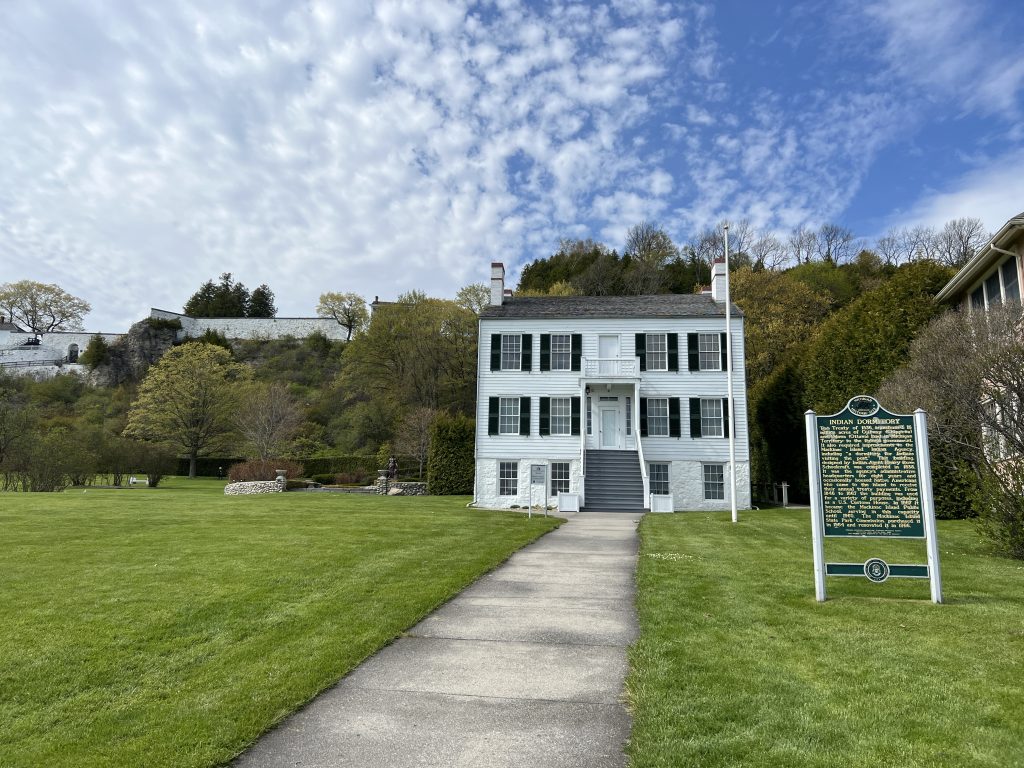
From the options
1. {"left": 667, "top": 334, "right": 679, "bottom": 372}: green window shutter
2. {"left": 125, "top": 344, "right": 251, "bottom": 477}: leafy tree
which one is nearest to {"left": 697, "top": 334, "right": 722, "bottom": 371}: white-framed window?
{"left": 667, "top": 334, "right": 679, "bottom": 372}: green window shutter

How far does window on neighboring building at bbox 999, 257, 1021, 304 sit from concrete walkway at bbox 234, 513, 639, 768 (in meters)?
16.2

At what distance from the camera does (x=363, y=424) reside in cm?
4481

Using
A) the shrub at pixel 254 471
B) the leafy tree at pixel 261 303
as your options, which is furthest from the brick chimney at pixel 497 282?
the leafy tree at pixel 261 303

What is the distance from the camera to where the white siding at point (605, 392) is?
2417 cm

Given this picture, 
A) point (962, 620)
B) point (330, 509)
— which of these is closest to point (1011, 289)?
point (962, 620)

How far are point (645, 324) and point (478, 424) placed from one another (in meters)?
7.91

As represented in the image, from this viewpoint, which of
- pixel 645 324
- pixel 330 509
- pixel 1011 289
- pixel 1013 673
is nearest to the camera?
pixel 1013 673

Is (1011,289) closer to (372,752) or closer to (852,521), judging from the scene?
(852,521)

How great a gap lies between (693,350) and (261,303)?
8994 centimetres

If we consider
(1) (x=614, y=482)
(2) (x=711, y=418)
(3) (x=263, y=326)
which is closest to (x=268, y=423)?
(1) (x=614, y=482)

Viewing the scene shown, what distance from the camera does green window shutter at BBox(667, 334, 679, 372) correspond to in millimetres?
24938

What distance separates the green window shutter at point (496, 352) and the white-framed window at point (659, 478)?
7.28m

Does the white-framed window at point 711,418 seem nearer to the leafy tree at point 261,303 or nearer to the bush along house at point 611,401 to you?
the bush along house at point 611,401

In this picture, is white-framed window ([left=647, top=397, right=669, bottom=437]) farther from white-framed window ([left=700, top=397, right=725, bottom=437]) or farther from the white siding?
white-framed window ([left=700, top=397, right=725, bottom=437])
